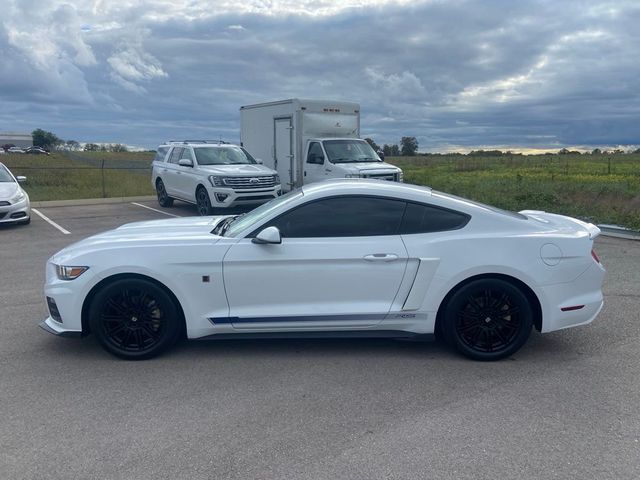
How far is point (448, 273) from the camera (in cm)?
462

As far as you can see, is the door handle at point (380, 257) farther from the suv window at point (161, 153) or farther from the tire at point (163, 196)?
the suv window at point (161, 153)

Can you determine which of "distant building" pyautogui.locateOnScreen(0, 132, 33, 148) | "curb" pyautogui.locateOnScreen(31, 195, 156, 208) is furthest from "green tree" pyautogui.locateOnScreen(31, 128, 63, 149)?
"curb" pyautogui.locateOnScreen(31, 195, 156, 208)

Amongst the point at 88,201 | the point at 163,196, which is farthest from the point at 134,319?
the point at 88,201

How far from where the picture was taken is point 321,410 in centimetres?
391

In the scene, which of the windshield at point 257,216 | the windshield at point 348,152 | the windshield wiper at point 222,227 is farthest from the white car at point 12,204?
the windshield at point 257,216

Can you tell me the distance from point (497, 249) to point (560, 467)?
1.86 meters

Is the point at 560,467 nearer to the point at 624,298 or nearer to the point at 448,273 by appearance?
the point at 448,273

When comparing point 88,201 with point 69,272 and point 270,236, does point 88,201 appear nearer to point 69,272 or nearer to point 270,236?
point 69,272

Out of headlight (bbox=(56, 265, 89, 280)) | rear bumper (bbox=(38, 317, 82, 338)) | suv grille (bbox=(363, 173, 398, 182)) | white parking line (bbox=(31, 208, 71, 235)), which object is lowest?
rear bumper (bbox=(38, 317, 82, 338))

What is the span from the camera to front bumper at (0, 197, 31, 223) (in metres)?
12.2

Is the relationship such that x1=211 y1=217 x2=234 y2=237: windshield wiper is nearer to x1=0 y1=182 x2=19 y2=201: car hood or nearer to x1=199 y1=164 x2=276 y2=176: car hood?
x1=199 y1=164 x2=276 y2=176: car hood

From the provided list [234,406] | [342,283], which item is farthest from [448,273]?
[234,406]

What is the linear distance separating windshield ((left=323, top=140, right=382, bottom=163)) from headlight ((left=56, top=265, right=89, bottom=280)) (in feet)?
34.2

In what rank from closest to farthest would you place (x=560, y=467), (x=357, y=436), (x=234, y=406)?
(x=560, y=467), (x=357, y=436), (x=234, y=406)
